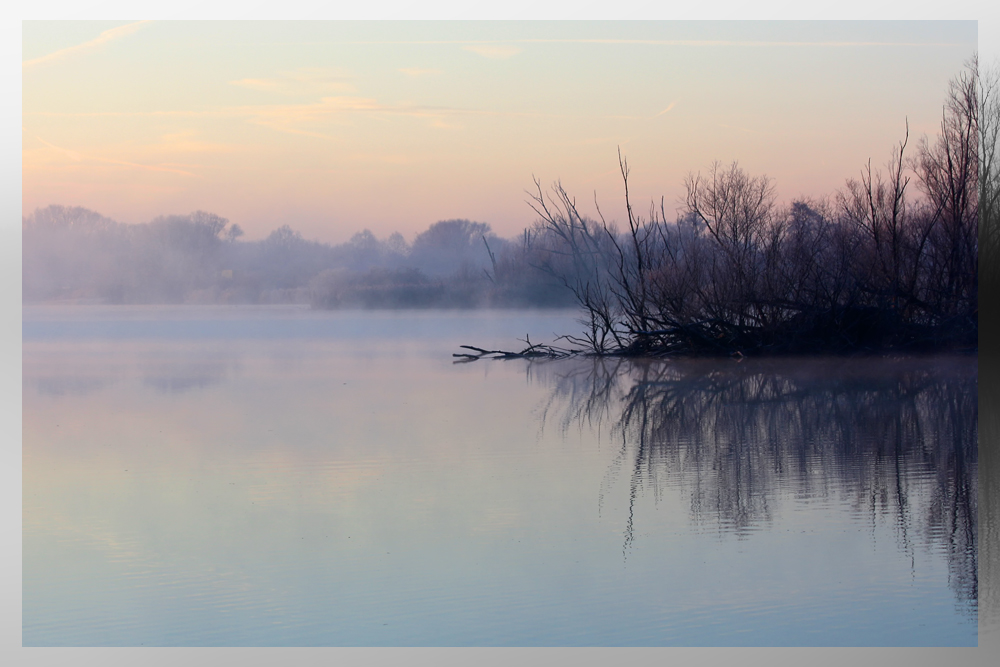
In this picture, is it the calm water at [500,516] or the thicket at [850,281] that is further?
the thicket at [850,281]

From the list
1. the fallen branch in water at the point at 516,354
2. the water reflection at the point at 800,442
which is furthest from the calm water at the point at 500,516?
the fallen branch in water at the point at 516,354

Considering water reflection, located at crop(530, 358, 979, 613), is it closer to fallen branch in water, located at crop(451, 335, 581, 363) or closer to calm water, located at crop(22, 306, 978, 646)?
calm water, located at crop(22, 306, 978, 646)

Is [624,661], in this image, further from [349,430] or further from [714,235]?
[714,235]

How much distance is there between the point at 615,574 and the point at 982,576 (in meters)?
1.73

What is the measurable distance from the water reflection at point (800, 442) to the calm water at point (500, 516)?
0.12 ft

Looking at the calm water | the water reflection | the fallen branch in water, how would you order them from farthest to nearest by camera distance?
the fallen branch in water → the water reflection → the calm water

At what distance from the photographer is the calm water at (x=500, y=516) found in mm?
4035

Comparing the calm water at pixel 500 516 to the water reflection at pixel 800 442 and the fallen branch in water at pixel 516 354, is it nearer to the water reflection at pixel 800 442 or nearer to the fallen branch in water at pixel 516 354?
the water reflection at pixel 800 442

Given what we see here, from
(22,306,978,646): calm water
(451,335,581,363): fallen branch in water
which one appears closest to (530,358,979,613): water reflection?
(22,306,978,646): calm water

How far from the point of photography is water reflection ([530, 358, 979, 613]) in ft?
18.1

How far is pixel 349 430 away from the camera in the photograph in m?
8.69

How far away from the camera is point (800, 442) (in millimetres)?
7906

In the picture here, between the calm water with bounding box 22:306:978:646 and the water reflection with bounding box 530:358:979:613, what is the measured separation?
4cm

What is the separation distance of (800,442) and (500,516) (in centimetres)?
340
